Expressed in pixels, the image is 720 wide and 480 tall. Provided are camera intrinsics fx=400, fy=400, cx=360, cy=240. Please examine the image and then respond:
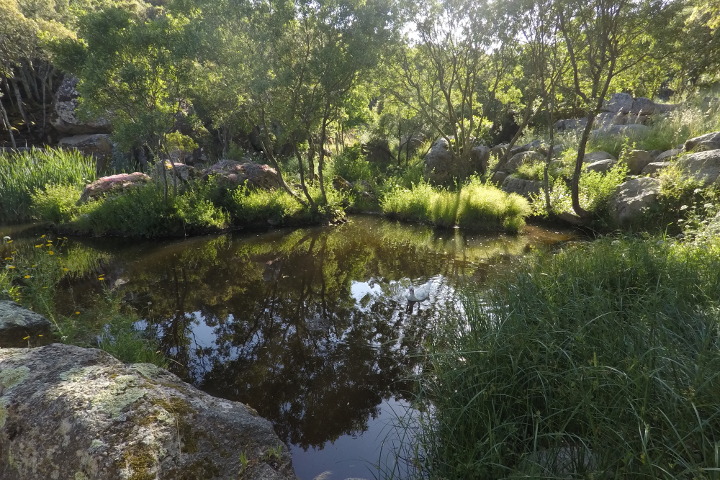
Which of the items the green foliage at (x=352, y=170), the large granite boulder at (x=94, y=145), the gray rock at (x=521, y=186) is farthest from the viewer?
the large granite boulder at (x=94, y=145)

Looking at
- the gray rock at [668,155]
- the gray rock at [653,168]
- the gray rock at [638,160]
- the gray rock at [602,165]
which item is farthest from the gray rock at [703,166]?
the gray rock at [602,165]

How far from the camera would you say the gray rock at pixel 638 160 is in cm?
1125

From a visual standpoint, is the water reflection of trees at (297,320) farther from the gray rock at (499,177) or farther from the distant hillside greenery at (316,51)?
the gray rock at (499,177)

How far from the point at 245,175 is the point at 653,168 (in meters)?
11.8

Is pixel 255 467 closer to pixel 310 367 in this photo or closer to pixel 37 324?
pixel 310 367

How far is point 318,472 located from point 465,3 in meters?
13.3

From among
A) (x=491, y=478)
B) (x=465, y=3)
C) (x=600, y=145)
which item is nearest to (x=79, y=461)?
(x=491, y=478)

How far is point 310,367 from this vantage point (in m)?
4.52

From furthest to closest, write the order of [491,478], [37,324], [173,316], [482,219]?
[482,219]
[173,316]
[37,324]
[491,478]

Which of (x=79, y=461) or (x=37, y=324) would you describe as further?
(x=37, y=324)

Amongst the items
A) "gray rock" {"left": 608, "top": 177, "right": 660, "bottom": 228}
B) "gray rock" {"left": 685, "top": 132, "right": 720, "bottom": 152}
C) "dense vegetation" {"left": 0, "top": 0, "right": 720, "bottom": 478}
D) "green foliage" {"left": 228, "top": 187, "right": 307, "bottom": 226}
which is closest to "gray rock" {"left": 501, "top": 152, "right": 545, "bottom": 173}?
"dense vegetation" {"left": 0, "top": 0, "right": 720, "bottom": 478}

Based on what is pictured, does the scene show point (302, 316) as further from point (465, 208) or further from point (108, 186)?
point (108, 186)

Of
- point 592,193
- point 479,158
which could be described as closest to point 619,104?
point 479,158

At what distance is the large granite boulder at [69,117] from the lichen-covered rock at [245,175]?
10.3 metres
